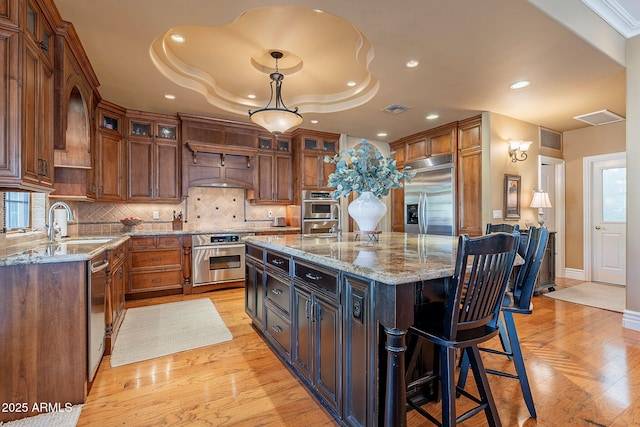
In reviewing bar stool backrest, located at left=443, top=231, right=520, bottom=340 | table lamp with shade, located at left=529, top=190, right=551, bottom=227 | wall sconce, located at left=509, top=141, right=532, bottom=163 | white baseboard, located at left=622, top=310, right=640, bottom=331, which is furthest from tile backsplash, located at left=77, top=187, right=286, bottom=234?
white baseboard, located at left=622, top=310, right=640, bottom=331

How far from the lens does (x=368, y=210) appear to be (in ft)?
7.87

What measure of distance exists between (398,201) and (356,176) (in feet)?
12.6

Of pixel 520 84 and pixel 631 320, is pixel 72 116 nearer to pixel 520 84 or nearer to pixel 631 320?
pixel 520 84

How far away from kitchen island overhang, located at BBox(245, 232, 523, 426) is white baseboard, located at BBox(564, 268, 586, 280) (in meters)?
4.83

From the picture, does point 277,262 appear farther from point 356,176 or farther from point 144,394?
point 144,394

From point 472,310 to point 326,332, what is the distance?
2.49 ft

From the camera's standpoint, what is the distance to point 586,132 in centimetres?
513

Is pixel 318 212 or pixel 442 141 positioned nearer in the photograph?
pixel 442 141

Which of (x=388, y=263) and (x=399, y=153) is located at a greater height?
(x=399, y=153)

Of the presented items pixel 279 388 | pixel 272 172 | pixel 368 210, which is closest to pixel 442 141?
pixel 272 172

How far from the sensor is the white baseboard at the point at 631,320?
2979 mm

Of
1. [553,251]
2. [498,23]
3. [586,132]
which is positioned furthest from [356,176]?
[586,132]

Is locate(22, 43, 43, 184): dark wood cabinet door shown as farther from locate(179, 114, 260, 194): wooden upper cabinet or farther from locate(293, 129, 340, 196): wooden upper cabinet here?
locate(293, 129, 340, 196): wooden upper cabinet

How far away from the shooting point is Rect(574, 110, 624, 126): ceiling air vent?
14.2 ft
